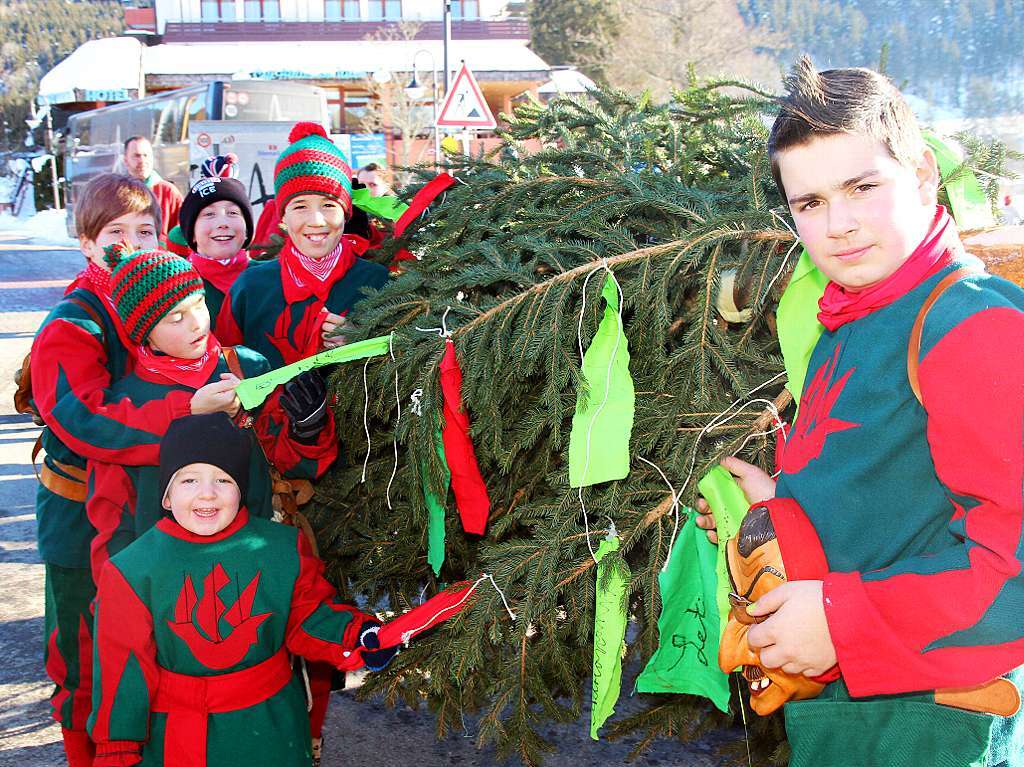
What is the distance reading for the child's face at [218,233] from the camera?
412 cm

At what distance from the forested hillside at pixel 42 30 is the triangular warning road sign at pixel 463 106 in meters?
58.2

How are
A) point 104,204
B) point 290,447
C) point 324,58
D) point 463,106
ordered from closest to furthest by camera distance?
point 290,447 < point 104,204 < point 463,106 < point 324,58

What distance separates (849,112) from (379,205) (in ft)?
8.17

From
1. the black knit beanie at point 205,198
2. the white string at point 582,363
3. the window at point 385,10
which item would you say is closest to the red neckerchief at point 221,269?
the black knit beanie at point 205,198

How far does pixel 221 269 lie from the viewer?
157 inches

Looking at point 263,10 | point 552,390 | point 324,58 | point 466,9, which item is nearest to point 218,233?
point 552,390

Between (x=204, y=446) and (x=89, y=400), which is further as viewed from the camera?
(x=89, y=400)

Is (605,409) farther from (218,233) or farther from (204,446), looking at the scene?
(218,233)

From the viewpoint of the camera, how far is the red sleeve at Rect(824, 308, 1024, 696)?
1.25 m

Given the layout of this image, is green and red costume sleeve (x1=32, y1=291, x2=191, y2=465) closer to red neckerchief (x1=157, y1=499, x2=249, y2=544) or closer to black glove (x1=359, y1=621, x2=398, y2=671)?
red neckerchief (x1=157, y1=499, x2=249, y2=544)

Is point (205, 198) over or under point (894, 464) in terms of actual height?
over

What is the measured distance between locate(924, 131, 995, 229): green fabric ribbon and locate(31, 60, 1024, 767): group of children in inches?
26.4

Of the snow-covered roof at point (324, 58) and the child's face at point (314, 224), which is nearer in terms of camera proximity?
the child's face at point (314, 224)

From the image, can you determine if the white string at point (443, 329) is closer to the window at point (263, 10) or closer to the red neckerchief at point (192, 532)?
the red neckerchief at point (192, 532)
